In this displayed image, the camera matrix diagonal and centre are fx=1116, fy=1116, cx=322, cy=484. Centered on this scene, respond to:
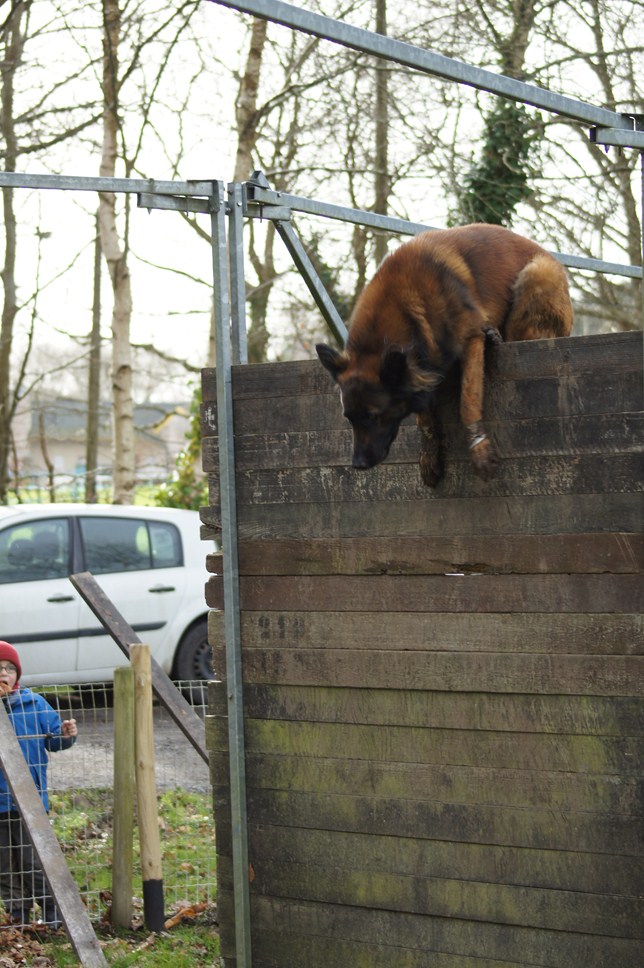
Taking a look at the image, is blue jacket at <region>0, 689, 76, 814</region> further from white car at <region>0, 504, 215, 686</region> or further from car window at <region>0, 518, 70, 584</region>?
car window at <region>0, 518, 70, 584</region>

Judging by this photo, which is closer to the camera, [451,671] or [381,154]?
[451,671]

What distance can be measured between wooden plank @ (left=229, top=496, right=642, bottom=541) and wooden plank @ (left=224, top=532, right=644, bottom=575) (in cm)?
2

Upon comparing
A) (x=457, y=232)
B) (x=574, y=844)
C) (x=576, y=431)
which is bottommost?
(x=574, y=844)

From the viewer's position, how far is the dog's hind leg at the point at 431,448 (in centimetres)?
346

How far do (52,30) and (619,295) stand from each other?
9.55 metres

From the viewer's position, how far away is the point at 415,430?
3.59m

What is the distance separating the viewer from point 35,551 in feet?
33.2

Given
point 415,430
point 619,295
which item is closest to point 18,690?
point 415,430

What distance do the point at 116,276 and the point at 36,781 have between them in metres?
11.0

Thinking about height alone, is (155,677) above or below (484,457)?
below

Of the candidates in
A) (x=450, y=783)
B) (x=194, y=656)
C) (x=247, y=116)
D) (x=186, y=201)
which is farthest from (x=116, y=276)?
(x=450, y=783)

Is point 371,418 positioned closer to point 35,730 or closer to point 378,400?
point 378,400

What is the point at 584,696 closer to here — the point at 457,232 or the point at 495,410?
the point at 495,410

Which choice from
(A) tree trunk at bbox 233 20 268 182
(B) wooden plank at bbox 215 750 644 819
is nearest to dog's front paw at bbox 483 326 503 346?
(B) wooden plank at bbox 215 750 644 819
